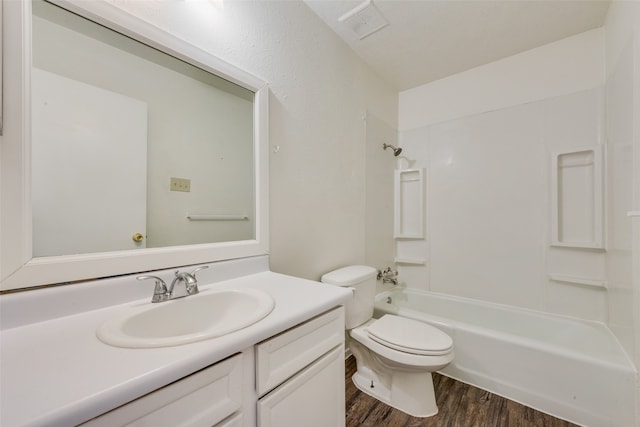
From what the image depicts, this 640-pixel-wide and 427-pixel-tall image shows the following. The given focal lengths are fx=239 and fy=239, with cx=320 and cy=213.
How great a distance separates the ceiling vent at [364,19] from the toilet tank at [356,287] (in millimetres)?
1620

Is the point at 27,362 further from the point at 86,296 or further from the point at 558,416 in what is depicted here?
the point at 558,416

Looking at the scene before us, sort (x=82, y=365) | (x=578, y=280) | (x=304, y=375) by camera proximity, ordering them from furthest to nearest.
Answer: (x=578, y=280), (x=304, y=375), (x=82, y=365)

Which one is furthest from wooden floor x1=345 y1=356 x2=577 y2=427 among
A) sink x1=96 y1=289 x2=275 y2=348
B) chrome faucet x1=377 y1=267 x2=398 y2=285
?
sink x1=96 y1=289 x2=275 y2=348

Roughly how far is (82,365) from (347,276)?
121 cm

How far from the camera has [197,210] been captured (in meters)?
1.04

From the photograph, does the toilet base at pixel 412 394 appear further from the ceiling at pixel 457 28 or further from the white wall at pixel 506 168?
the ceiling at pixel 457 28

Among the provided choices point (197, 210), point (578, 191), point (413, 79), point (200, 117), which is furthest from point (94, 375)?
point (413, 79)

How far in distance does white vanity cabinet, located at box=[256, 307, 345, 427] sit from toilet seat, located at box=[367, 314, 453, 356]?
47cm

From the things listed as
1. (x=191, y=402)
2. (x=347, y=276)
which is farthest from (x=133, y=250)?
(x=347, y=276)

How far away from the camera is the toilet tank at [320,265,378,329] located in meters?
1.46

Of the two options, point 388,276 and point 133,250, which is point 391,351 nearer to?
point 388,276

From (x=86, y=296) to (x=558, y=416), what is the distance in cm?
221

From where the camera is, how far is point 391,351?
50.6 inches

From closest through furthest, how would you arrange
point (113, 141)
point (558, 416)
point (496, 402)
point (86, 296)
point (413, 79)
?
point (86, 296) < point (113, 141) < point (558, 416) < point (496, 402) < point (413, 79)
